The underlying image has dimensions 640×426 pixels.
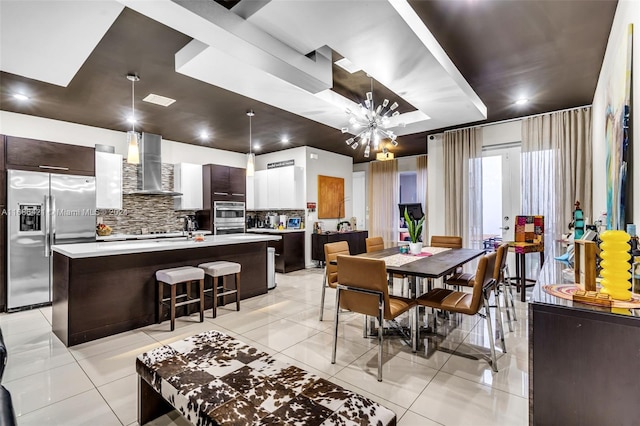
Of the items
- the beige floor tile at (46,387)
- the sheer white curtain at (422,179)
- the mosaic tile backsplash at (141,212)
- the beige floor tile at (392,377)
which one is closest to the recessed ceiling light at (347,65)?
the beige floor tile at (392,377)

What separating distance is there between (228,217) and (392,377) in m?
5.07

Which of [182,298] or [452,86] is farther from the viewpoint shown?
[182,298]

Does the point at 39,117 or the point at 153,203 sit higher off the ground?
the point at 39,117

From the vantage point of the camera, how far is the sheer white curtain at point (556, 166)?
14.3 ft

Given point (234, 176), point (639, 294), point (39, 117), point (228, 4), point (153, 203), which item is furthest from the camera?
point (234, 176)

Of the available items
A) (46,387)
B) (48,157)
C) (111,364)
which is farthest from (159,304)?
(48,157)

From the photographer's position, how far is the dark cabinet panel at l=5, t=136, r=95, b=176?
4.02 meters

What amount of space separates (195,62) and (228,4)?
0.61 m

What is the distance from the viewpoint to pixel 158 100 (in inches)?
159

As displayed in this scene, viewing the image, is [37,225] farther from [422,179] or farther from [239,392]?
[422,179]

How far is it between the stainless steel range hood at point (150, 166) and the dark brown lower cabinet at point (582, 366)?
19.7 feet

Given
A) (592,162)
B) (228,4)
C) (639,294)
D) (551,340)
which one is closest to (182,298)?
(228,4)

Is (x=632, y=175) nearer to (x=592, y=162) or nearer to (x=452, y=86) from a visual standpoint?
(x=452, y=86)

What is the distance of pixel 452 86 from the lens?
3.17 meters
